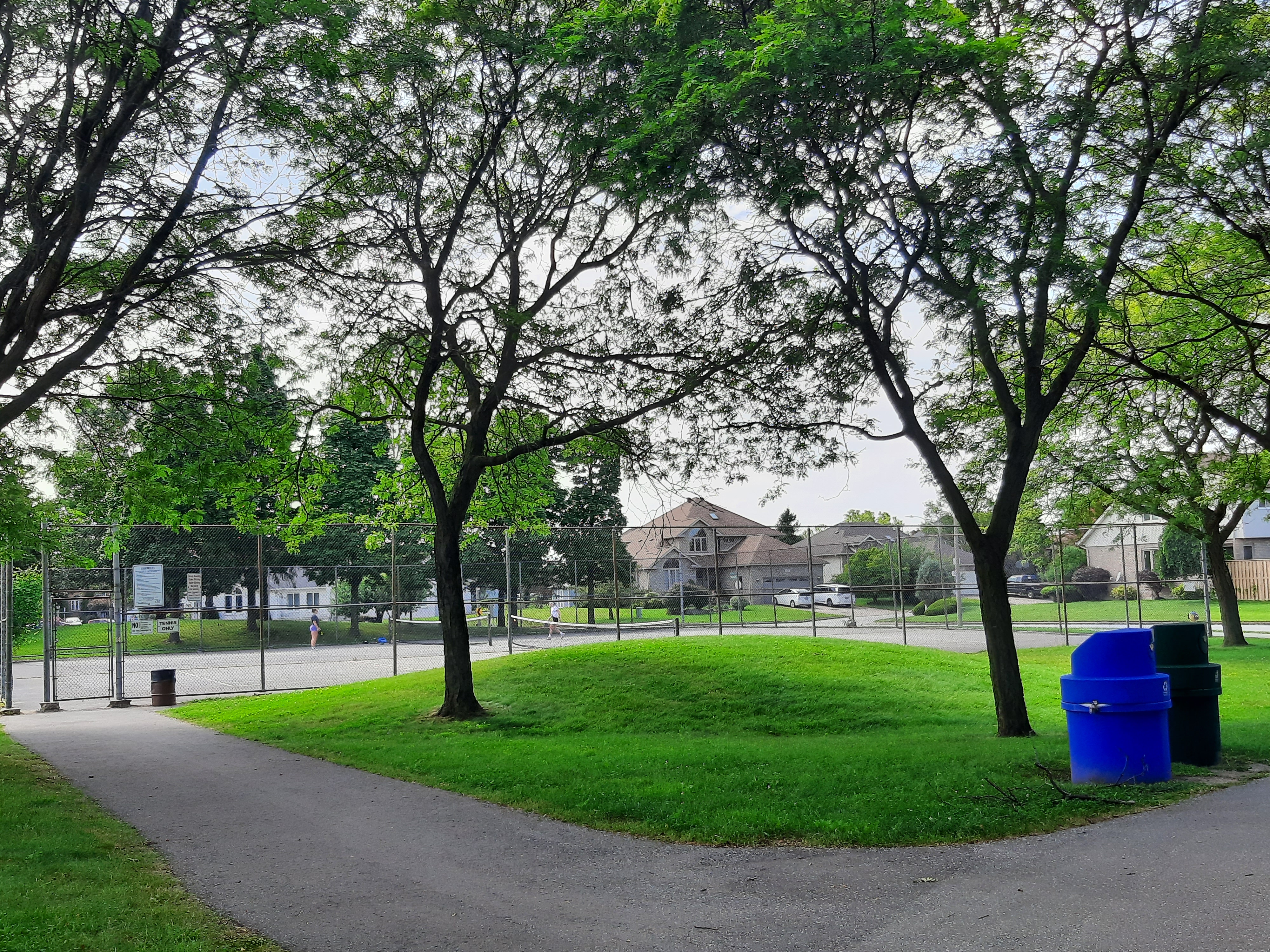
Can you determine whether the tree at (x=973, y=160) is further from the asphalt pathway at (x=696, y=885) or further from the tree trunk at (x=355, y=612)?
the tree trunk at (x=355, y=612)

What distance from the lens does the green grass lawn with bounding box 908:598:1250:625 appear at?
3312 cm

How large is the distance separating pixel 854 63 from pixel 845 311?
3112mm

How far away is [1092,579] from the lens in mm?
46656

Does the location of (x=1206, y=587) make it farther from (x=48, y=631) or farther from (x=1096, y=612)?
(x=48, y=631)

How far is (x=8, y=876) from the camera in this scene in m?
6.02

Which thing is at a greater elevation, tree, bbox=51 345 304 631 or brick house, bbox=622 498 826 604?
tree, bbox=51 345 304 631

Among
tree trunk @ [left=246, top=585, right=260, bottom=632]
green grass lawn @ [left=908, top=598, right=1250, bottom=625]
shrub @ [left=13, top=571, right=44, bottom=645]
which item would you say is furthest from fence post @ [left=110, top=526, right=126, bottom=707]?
green grass lawn @ [left=908, top=598, right=1250, bottom=625]

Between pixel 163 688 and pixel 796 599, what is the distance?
19.8 metres

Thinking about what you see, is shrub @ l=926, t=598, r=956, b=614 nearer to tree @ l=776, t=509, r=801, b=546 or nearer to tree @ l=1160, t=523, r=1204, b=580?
tree @ l=776, t=509, r=801, b=546

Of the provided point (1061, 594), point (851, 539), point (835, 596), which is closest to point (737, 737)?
point (1061, 594)

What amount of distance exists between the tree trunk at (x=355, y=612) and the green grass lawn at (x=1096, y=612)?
18885 millimetres

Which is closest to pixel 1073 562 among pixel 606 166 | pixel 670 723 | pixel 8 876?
pixel 670 723

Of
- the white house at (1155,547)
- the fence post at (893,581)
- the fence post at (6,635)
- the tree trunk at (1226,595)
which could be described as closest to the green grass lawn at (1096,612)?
the fence post at (893,581)

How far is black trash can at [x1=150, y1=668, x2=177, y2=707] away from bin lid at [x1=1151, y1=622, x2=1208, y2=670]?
17.6m
